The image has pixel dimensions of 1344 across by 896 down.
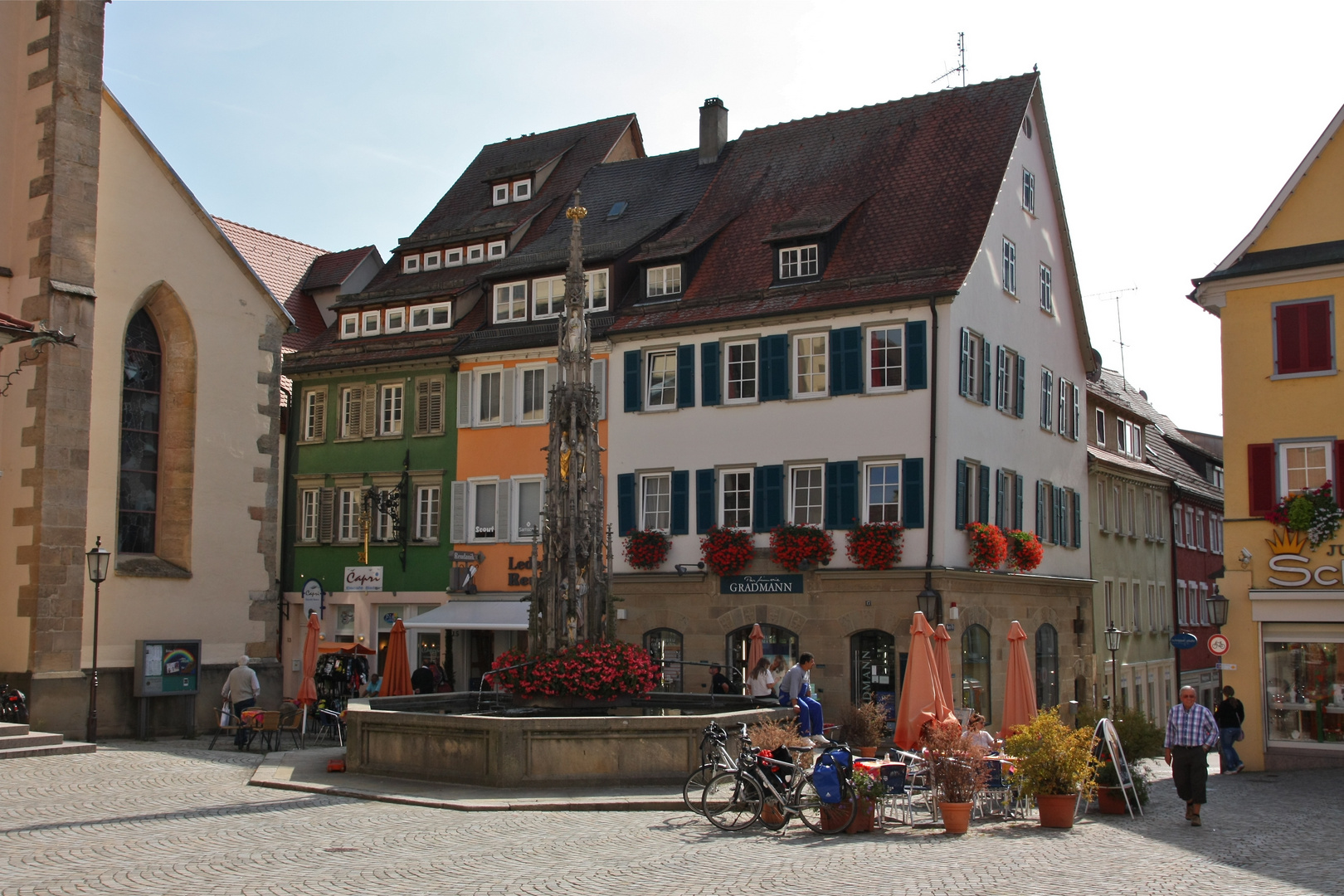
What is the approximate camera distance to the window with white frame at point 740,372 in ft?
94.4

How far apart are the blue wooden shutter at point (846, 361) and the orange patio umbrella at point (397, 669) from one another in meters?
9.47

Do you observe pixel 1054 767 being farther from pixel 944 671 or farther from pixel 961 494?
pixel 961 494

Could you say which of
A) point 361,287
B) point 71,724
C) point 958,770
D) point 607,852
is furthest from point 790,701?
point 361,287

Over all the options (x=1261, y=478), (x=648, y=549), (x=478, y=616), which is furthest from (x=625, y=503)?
(x=1261, y=478)

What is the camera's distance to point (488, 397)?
32812 mm

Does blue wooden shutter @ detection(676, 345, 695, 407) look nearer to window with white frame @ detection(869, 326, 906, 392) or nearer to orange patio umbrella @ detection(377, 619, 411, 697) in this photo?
window with white frame @ detection(869, 326, 906, 392)

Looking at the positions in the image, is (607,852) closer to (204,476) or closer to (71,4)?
(204,476)

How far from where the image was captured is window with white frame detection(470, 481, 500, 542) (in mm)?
32219

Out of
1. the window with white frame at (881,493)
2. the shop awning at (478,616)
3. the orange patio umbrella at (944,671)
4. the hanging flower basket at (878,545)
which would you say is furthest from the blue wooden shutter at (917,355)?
the shop awning at (478,616)

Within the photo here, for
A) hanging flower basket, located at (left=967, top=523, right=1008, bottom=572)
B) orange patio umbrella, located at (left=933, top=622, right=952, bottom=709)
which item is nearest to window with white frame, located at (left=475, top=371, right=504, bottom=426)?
hanging flower basket, located at (left=967, top=523, right=1008, bottom=572)

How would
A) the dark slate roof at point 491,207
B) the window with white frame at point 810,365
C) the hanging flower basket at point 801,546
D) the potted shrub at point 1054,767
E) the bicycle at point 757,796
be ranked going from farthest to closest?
1. the dark slate roof at point 491,207
2. the window with white frame at point 810,365
3. the hanging flower basket at point 801,546
4. the potted shrub at point 1054,767
5. the bicycle at point 757,796

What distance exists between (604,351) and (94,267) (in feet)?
35.9

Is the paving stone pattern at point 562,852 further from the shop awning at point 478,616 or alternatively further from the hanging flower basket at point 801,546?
the shop awning at point 478,616

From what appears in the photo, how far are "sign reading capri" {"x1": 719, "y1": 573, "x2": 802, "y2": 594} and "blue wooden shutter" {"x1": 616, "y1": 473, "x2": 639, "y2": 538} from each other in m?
2.48
